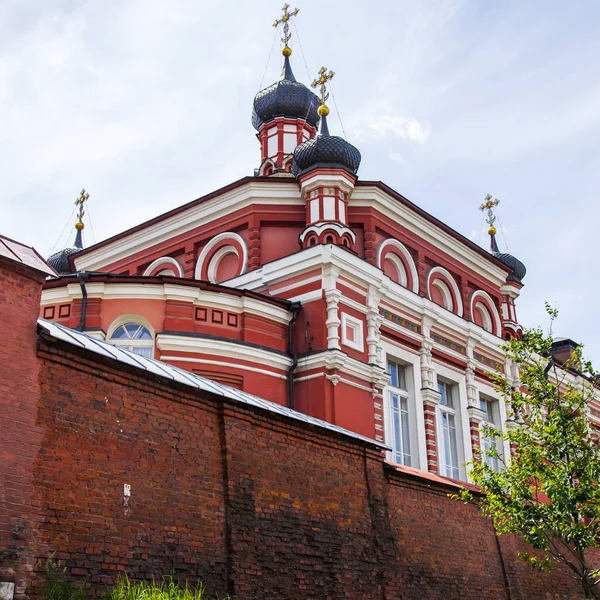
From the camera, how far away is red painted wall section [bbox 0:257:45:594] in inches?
246

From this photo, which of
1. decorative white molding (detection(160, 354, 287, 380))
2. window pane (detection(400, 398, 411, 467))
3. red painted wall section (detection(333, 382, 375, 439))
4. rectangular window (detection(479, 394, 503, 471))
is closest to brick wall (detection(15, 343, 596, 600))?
red painted wall section (detection(333, 382, 375, 439))

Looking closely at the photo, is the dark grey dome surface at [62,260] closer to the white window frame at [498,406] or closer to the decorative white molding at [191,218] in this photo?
the decorative white molding at [191,218]

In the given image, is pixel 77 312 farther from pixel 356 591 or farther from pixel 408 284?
pixel 356 591

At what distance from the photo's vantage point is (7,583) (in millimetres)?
6059

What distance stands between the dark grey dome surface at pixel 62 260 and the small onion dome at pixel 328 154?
8.41 metres

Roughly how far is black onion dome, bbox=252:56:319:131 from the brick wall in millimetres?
17660

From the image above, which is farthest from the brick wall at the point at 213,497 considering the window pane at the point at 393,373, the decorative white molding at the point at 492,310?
the decorative white molding at the point at 492,310

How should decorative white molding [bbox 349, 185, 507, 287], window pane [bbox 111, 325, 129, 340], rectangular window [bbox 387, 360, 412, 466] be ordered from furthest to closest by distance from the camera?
1. decorative white molding [bbox 349, 185, 507, 287]
2. rectangular window [bbox 387, 360, 412, 466]
3. window pane [bbox 111, 325, 129, 340]

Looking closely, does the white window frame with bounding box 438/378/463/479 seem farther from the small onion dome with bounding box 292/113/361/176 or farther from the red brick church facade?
the small onion dome with bounding box 292/113/361/176

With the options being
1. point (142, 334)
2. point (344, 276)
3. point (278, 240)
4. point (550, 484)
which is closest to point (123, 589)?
point (550, 484)

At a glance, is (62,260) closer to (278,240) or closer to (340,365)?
(278,240)

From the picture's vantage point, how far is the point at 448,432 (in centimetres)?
2109

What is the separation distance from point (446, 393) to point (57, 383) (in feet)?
51.7

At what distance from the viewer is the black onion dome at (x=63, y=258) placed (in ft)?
83.1
